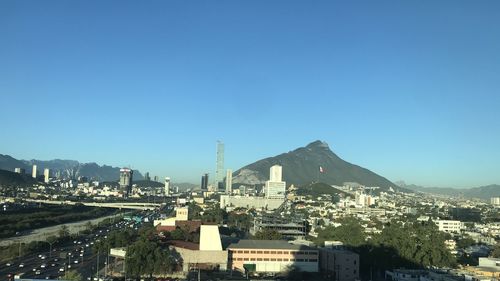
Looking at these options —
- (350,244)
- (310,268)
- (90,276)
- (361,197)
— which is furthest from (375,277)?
(361,197)

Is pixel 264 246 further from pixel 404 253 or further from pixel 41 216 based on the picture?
pixel 41 216

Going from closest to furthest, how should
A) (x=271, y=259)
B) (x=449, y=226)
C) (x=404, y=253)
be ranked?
(x=404, y=253), (x=271, y=259), (x=449, y=226)

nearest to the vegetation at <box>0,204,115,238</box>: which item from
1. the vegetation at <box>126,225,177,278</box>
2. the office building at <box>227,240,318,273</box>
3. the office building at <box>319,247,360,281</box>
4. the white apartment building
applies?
the vegetation at <box>126,225,177,278</box>

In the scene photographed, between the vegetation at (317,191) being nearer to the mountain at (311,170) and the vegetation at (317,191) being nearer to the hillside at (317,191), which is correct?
the hillside at (317,191)

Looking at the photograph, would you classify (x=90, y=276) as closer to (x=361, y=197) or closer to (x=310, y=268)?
(x=310, y=268)

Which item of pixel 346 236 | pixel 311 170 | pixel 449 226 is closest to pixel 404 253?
pixel 346 236

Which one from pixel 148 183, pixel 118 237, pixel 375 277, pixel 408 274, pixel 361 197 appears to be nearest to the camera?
pixel 408 274
